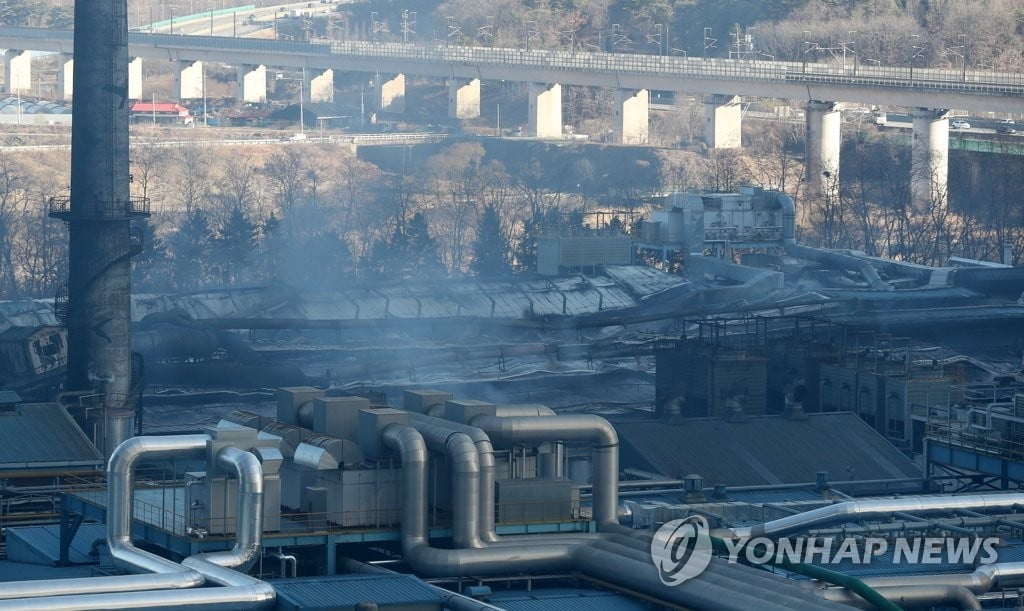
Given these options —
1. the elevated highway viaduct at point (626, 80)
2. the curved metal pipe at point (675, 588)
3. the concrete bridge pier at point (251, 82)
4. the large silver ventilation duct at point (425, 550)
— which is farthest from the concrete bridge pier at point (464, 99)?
the curved metal pipe at point (675, 588)

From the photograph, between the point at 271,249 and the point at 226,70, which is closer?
the point at 271,249

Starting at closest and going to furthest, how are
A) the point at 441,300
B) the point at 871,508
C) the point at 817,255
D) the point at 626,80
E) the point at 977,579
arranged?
1. the point at 977,579
2. the point at 871,508
3. the point at 441,300
4. the point at 817,255
5. the point at 626,80

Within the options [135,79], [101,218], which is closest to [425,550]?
[101,218]

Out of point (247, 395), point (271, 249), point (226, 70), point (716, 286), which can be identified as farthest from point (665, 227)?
point (226, 70)

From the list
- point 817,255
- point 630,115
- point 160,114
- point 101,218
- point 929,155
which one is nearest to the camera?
point 101,218

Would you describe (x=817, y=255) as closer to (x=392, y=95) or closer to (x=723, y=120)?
(x=723, y=120)

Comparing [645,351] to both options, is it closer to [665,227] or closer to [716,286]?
[716,286]
